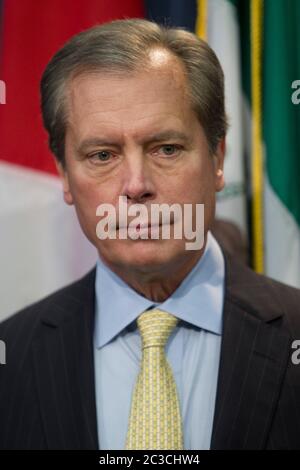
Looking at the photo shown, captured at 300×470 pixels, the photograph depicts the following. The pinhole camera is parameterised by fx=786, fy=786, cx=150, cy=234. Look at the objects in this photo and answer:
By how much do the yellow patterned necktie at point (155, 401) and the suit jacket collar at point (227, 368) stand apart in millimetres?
56

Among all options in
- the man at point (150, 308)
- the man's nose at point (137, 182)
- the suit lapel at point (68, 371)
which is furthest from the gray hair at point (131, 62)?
the suit lapel at point (68, 371)

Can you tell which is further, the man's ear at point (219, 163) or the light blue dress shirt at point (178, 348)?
the man's ear at point (219, 163)

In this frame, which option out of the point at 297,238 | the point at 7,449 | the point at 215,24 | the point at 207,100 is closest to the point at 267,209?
the point at 297,238

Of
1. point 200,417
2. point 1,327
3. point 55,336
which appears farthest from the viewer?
point 1,327

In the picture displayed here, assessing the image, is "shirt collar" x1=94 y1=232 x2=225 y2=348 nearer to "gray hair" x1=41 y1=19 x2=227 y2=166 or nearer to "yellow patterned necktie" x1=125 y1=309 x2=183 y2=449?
"yellow patterned necktie" x1=125 y1=309 x2=183 y2=449

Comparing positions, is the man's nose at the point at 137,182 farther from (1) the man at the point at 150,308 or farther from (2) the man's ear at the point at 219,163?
(2) the man's ear at the point at 219,163

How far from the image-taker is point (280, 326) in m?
1.16

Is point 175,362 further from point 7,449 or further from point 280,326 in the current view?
point 7,449

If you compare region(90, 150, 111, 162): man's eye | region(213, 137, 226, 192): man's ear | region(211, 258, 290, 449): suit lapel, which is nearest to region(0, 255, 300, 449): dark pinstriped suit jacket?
region(211, 258, 290, 449): suit lapel

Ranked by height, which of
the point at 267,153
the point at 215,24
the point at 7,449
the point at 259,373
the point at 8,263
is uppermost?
the point at 215,24

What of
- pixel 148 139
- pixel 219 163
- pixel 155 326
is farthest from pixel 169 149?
pixel 155 326

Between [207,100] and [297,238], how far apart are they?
0.61m

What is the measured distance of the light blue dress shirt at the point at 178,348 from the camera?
1.10 m

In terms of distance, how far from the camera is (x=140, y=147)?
43.6 inches
